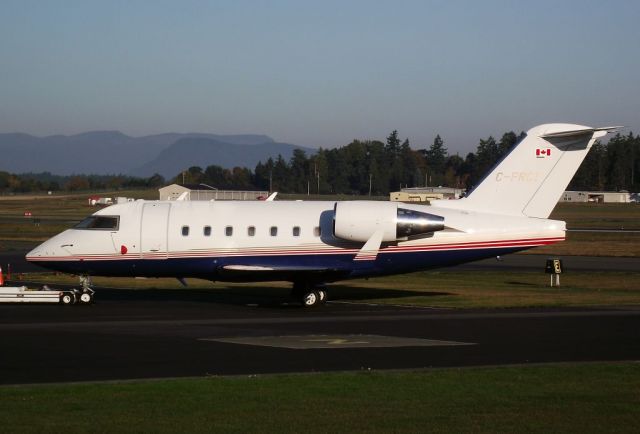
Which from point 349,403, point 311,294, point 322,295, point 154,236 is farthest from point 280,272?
point 349,403

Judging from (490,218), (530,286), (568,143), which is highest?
(568,143)

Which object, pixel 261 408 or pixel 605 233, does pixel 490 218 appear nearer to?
pixel 261 408

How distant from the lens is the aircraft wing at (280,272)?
2723cm

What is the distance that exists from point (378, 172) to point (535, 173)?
134 metres

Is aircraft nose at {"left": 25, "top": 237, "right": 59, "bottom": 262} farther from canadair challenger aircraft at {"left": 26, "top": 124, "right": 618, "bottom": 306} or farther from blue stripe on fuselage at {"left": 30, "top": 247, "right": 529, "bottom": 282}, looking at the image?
blue stripe on fuselage at {"left": 30, "top": 247, "right": 529, "bottom": 282}

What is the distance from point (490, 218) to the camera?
27.7 meters

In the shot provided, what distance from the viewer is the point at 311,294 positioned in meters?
27.9

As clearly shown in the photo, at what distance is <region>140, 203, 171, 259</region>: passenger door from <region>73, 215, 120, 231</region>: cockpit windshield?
3.03 feet

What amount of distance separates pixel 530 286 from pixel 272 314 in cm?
1235

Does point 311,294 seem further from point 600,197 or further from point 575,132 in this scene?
point 600,197

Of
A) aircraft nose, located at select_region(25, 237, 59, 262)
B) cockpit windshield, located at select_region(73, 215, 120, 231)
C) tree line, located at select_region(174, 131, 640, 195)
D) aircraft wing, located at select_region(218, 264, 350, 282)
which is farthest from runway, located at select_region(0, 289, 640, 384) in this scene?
tree line, located at select_region(174, 131, 640, 195)

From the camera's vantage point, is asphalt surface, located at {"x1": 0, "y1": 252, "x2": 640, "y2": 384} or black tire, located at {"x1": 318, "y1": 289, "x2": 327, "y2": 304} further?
black tire, located at {"x1": 318, "y1": 289, "x2": 327, "y2": 304}

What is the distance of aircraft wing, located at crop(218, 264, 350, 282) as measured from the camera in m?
27.2

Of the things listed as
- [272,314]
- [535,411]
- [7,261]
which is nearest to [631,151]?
[7,261]
